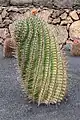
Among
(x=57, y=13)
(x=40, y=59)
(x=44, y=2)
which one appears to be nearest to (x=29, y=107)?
(x=40, y=59)

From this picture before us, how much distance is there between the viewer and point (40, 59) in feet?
10.4

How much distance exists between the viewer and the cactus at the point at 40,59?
10.4 feet

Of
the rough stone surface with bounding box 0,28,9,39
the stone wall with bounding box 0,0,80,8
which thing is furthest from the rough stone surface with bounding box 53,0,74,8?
the rough stone surface with bounding box 0,28,9,39

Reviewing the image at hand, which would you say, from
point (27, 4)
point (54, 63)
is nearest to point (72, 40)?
point (27, 4)

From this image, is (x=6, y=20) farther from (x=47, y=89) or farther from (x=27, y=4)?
(x=47, y=89)

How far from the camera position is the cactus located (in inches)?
125

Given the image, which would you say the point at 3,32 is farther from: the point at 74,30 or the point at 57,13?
the point at 74,30

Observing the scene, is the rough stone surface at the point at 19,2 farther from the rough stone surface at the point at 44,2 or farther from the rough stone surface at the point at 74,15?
the rough stone surface at the point at 74,15

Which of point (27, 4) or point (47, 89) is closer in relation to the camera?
point (47, 89)

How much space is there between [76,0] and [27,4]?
82cm

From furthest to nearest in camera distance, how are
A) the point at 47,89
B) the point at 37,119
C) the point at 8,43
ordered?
the point at 8,43, the point at 47,89, the point at 37,119

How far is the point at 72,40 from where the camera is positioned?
665 cm

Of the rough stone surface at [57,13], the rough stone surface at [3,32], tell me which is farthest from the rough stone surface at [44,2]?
the rough stone surface at [3,32]

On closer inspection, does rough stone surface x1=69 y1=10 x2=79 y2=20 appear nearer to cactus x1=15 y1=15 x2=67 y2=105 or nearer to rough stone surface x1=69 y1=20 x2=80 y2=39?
rough stone surface x1=69 y1=20 x2=80 y2=39
